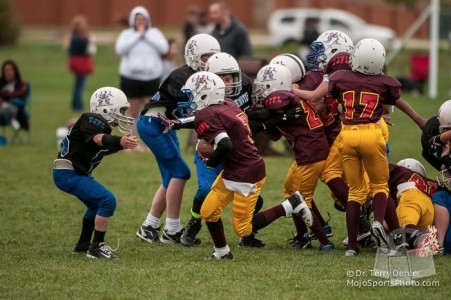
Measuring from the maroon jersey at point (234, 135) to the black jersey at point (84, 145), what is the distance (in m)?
0.80

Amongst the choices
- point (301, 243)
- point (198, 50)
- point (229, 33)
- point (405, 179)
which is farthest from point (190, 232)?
point (229, 33)

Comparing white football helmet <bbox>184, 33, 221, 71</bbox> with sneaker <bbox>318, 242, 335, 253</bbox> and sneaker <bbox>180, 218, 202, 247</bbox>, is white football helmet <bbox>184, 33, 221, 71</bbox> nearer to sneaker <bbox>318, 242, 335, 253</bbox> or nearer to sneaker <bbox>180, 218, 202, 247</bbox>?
sneaker <bbox>180, 218, 202, 247</bbox>

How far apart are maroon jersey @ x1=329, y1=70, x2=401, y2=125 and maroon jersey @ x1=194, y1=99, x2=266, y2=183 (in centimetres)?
82

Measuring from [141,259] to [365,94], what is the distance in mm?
2302

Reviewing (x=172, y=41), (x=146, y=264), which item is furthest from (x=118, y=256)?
(x=172, y=41)

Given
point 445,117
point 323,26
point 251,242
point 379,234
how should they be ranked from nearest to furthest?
point 379,234, point 445,117, point 251,242, point 323,26

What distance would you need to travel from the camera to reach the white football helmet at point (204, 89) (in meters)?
8.34

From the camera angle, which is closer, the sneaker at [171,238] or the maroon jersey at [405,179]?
the maroon jersey at [405,179]

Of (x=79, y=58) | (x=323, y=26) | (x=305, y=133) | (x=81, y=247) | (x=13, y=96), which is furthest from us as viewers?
(x=323, y=26)

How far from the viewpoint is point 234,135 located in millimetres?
8391

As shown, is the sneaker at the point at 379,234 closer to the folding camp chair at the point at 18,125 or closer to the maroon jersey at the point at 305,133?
the maroon jersey at the point at 305,133

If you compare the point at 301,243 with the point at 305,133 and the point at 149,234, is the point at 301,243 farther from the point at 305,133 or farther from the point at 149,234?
the point at 149,234

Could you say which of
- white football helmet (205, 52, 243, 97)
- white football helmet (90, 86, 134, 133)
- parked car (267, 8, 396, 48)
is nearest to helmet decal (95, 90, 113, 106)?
white football helmet (90, 86, 134, 133)

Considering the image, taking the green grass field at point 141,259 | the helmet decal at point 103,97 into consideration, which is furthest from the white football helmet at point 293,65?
the helmet decal at point 103,97
